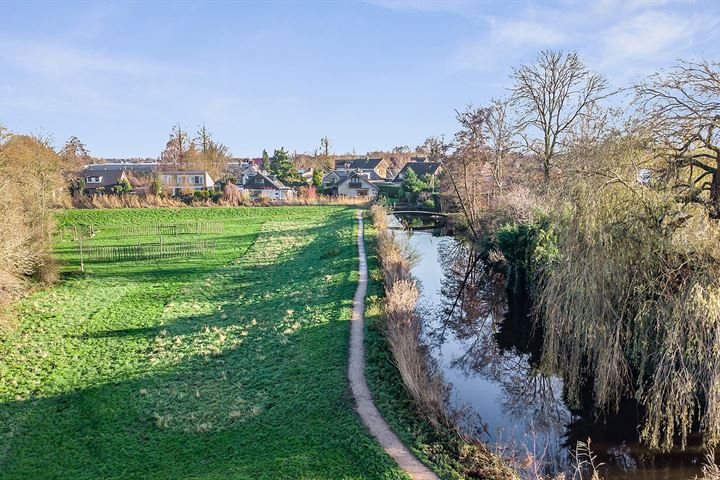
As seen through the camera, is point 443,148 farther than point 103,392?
Yes

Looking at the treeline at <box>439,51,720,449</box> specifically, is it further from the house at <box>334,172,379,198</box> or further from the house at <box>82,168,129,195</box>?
the house at <box>82,168,129,195</box>

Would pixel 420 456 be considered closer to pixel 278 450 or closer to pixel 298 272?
pixel 278 450

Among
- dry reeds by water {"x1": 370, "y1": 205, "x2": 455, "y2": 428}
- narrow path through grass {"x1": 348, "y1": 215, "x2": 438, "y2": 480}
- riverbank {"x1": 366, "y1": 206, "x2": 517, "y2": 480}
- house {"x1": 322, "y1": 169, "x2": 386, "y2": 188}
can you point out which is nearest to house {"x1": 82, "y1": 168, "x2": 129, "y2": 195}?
house {"x1": 322, "y1": 169, "x2": 386, "y2": 188}

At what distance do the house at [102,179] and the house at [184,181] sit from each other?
16.4ft

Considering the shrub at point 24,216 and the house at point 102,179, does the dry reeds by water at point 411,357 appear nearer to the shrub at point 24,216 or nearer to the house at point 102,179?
the shrub at point 24,216

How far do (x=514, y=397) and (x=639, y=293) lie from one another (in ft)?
14.9

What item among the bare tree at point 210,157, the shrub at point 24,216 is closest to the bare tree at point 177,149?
the bare tree at point 210,157

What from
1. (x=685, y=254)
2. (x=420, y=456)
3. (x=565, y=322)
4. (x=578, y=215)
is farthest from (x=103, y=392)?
(x=685, y=254)

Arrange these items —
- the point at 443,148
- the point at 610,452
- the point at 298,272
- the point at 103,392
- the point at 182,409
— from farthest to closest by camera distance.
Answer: the point at 443,148
the point at 298,272
the point at 103,392
the point at 182,409
the point at 610,452

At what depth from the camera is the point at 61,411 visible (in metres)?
12.4

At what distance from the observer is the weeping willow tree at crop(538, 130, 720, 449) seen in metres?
9.19

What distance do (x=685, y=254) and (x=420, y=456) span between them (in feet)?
20.1

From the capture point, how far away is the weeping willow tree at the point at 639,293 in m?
9.19

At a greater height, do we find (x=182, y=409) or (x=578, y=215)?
(x=578, y=215)
